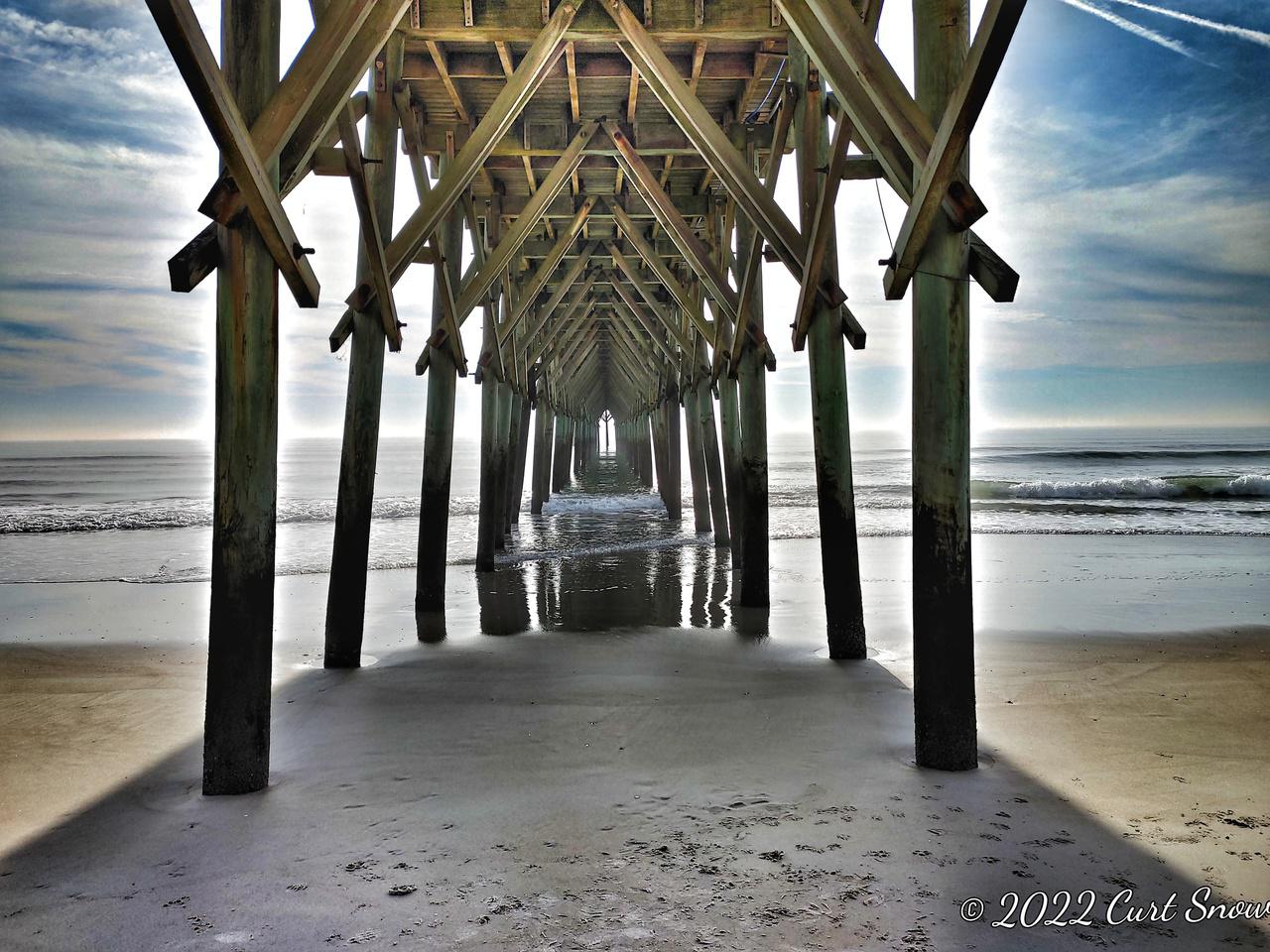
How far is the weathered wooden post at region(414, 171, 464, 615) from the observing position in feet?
20.9

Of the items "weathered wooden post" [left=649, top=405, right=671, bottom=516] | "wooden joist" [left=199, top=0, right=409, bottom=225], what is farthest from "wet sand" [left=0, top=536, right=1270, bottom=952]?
"weathered wooden post" [left=649, top=405, right=671, bottom=516]

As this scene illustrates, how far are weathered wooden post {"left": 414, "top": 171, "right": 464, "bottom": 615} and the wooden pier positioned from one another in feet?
0.08

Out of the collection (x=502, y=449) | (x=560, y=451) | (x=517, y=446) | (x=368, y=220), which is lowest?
(x=502, y=449)

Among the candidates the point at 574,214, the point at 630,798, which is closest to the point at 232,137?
the point at 630,798

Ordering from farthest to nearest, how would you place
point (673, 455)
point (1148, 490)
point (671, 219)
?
point (1148, 490), point (673, 455), point (671, 219)

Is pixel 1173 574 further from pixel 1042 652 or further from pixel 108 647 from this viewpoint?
pixel 108 647

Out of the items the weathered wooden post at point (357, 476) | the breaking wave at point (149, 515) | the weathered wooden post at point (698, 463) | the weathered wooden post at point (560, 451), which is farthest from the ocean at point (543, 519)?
the weathered wooden post at point (357, 476)

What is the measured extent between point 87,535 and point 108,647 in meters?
10.4

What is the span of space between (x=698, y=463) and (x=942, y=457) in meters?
9.22

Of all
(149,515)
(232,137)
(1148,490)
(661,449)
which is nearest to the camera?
(232,137)

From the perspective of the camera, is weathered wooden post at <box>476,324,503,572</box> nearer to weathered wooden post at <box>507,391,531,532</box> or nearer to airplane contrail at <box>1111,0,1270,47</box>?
weathered wooden post at <box>507,391,531,532</box>

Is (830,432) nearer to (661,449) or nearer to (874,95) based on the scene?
(874,95)

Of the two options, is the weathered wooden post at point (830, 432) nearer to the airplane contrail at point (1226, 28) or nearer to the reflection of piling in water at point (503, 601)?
the reflection of piling in water at point (503, 601)

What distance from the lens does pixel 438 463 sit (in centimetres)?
656
